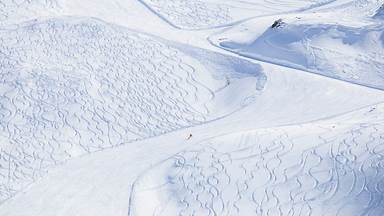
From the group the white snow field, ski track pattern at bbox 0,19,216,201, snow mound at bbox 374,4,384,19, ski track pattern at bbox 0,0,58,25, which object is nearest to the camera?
the white snow field

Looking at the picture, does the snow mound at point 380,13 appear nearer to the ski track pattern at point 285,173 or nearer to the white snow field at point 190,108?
the white snow field at point 190,108

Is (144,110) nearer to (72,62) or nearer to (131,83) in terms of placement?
(131,83)

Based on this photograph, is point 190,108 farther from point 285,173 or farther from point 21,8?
point 21,8

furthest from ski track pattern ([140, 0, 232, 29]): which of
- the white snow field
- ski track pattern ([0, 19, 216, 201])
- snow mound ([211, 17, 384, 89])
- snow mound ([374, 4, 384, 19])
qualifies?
snow mound ([374, 4, 384, 19])

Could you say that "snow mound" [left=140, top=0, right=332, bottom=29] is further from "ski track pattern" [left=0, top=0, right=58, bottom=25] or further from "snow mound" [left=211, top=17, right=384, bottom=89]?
"ski track pattern" [left=0, top=0, right=58, bottom=25]

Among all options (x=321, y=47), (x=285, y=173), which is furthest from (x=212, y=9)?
(x=285, y=173)

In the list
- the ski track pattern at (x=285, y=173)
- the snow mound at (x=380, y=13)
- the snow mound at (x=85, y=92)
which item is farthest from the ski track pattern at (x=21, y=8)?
the snow mound at (x=380, y=13)
